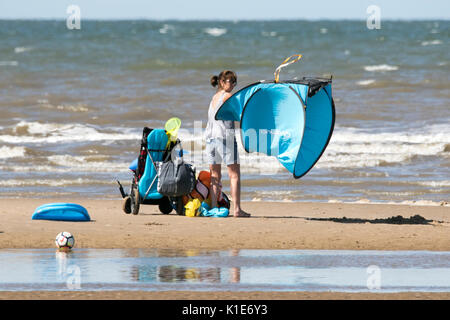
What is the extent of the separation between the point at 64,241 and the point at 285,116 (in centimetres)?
313

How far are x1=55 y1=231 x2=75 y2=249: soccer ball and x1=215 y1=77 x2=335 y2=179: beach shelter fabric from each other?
2.51 meters

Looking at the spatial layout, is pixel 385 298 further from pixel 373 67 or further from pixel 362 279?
pixel 373 67

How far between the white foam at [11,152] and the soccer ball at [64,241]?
9.07 m

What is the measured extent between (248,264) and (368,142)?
38.9ft

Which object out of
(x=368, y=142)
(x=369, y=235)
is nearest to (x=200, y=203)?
(x=369, y=235)

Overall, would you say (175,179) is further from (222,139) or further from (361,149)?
(361,149)

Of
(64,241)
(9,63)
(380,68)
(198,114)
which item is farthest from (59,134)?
(9,63)

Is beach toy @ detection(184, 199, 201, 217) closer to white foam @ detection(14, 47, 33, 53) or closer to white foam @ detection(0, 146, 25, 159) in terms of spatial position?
white foam @ detection(0, 146, 25, 159)

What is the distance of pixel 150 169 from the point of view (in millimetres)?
10055

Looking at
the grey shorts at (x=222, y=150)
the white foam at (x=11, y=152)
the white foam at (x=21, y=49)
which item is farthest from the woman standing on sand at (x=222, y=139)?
the white foam at (x=21, y=49)

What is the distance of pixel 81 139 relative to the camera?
63.4 feet

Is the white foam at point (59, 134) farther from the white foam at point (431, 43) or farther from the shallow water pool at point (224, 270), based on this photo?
the white foam at point (431, 43)

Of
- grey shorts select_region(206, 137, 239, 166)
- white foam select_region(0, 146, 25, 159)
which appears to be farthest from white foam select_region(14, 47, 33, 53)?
grey shorts select_region(206, 137, 239, 166)

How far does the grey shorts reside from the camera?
981cm
